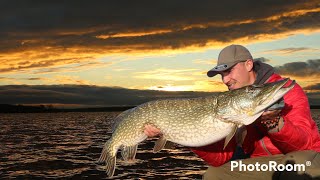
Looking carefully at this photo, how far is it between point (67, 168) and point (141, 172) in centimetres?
319

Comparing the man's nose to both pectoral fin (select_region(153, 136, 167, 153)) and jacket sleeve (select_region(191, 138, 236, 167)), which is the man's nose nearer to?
jacket sleeve (select_region(191, 138, 236, 167))

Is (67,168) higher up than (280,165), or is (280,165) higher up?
(280,165)

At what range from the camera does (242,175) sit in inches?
270

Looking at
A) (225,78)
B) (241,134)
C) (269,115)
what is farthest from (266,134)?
(269,115)

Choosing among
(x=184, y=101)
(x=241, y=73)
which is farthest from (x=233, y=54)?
(x=184, y=101)

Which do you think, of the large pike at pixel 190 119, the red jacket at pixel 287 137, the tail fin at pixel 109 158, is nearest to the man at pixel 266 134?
the red jacket at pixel 287 137

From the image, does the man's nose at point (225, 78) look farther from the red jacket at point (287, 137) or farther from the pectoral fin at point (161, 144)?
the pectoral fin at point (161, 144)

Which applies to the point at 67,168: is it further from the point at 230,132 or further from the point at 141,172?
the point at 230,132

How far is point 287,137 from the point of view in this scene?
5.48 meters

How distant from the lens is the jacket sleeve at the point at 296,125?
18.1 feet

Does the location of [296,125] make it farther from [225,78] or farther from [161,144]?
[161,144]

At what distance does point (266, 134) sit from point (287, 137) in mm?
813

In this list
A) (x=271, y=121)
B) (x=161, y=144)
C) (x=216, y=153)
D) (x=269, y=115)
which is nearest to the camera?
(x=269, y=115)

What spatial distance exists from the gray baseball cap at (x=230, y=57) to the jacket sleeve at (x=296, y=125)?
940 mm
